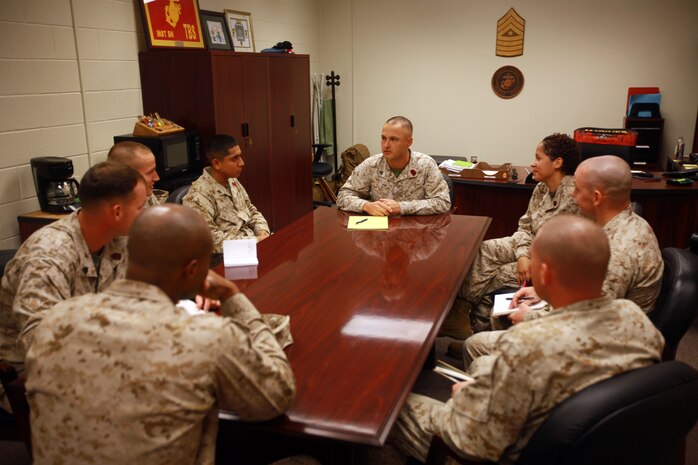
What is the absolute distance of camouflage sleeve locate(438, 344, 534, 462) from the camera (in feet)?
4.62

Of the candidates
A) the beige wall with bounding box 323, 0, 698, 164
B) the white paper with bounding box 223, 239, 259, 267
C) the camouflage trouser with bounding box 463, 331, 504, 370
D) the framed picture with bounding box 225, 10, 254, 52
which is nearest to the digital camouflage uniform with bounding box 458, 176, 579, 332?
the camouflage trouser with bounding box 463, 331, 504, 370

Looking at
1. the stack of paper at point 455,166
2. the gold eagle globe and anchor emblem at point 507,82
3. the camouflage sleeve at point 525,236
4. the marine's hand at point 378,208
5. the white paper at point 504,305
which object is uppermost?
the gold eagle globe and anchor emblem at point 507,82

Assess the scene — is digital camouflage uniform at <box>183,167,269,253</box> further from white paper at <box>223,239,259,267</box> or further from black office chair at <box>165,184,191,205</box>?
white paper at <box>223,239,259,267</box>

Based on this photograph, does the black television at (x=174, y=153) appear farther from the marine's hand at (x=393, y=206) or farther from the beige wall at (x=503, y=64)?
the beige wall at (x=503, y=64)

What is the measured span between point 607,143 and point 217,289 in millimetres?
4081

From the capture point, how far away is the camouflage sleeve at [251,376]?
1294mm

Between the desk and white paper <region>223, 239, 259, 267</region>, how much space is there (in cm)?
232

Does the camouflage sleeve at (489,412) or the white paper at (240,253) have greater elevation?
the white paper at (240,253)

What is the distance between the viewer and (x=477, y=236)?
2951 millimetres

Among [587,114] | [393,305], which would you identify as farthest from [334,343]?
[587,114]

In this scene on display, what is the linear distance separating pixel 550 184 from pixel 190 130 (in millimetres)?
2577

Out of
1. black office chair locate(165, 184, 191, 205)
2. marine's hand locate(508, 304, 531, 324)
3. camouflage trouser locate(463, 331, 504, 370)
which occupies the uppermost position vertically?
black office chair locate(165, 184, 191, 205)

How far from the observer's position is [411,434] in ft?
5.57

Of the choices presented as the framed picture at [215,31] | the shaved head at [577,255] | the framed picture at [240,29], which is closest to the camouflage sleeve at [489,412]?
the shaved head at [577,255]
